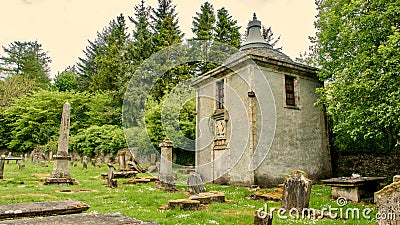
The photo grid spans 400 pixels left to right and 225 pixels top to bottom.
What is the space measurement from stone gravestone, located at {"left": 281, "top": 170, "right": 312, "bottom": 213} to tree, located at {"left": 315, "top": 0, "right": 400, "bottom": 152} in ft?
16.2

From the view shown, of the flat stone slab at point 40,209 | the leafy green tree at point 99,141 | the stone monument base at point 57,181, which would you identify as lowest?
the stone monument base at point 57,181

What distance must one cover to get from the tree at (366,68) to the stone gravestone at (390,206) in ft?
23.1

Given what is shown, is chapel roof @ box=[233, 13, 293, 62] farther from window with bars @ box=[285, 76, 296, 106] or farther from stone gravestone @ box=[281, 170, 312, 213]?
stone gravestone @ box=[281, 170, 312, 213]

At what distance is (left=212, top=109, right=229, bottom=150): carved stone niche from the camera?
16.8 meters

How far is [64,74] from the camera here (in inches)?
1876

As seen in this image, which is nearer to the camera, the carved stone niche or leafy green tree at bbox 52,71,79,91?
the carved stone niche

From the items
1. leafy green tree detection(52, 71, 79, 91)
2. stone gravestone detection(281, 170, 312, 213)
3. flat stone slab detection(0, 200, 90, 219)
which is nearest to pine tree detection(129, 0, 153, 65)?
leafy green tree detection(52, 71, 79, 91)

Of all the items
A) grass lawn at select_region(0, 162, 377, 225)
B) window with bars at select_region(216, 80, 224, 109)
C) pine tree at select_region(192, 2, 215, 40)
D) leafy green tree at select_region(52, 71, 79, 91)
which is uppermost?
pine tree at select_region(192, 2, 215, 40)

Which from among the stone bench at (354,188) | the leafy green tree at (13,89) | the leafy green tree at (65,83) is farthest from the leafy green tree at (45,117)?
the stone bench at (354,188)

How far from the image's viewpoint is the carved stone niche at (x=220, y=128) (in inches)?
659

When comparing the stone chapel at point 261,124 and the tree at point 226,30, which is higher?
the tree at point 226,30

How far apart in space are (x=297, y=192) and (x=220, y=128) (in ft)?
29.1

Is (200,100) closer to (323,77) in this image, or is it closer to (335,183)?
(323,77)

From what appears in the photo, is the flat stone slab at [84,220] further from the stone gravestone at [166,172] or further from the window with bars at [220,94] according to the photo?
the window with bars at [220,94]
